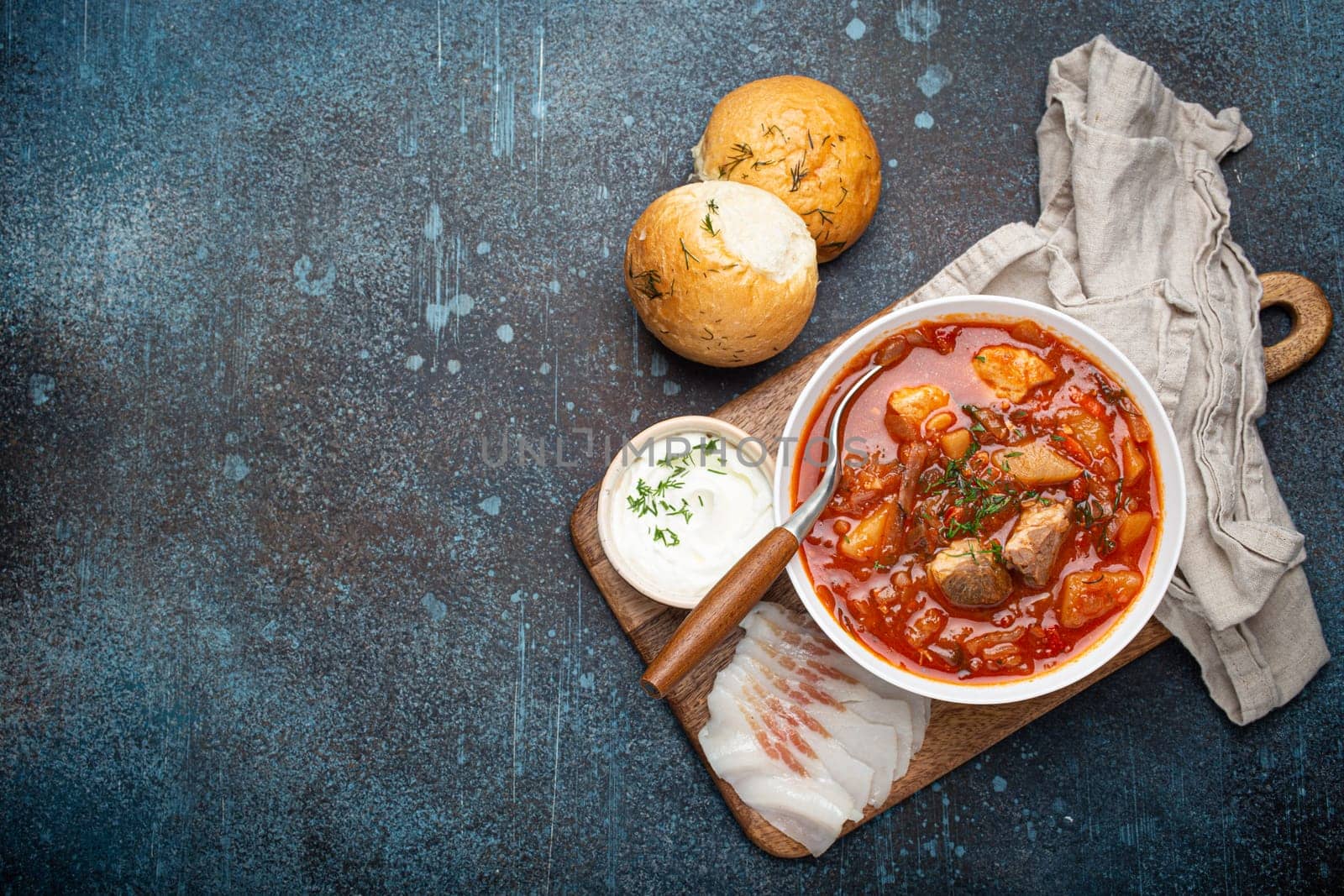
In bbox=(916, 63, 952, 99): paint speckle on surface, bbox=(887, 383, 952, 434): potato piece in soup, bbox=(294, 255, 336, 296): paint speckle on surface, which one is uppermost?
bbox=(916, 63, 952, 99): paint speckle on surface

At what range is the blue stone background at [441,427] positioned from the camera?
3.34m

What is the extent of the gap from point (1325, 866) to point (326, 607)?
4.03 meters

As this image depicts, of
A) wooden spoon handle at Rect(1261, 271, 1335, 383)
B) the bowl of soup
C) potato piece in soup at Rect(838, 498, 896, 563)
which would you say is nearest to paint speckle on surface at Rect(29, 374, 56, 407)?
the bowl of soup

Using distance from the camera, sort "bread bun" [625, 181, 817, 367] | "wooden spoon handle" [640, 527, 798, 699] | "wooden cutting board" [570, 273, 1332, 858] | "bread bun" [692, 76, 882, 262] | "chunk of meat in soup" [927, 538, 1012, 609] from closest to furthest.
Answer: "wooden spoon handle" [640, 527, 798, 699] → "chunk of meat in soup" [927, 538, 1012, 609] → "bread bun" [625, 181, 817, 367] → "bread bun" [692, 76, 882, 262] → "wooden cutting board" [570, 273, 1332, 858]

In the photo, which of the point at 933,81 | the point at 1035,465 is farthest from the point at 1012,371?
the point at 933,81

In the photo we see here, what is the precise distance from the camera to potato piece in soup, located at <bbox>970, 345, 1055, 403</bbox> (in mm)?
2721

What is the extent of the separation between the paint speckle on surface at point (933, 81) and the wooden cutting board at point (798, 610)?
1117mm

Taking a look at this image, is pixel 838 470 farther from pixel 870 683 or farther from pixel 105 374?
pixel 105 374

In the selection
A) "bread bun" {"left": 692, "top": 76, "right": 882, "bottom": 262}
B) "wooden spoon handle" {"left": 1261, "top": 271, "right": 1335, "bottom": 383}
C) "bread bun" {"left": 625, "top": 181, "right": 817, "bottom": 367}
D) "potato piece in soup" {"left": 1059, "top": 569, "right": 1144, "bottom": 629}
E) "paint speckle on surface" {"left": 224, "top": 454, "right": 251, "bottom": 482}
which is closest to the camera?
"potato piece in soup" {"left": 1059, "top": 569, "right": 1144, "bottom": 629}

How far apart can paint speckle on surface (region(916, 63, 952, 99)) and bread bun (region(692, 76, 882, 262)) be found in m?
0.50

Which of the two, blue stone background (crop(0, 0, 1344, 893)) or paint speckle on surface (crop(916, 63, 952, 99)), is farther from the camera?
Result: paint speckle on surface (crop(916, 63, 952, 99))

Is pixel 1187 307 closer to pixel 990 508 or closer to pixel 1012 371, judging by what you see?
pixel 1012 371

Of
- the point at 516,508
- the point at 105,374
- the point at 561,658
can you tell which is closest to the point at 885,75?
the point at 516,508

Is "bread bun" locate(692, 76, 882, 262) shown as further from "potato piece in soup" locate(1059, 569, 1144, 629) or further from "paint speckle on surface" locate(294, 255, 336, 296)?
"paint speckle on surface" locate(294, 255, 336, 296)
